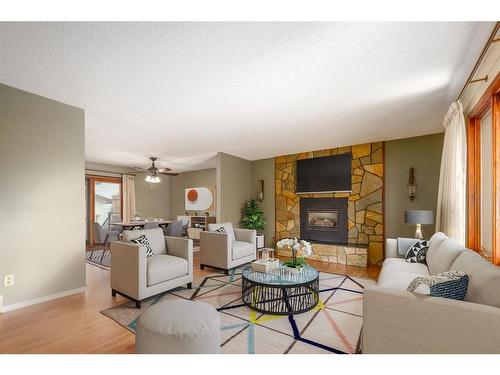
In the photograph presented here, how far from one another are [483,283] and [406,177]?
3620mm

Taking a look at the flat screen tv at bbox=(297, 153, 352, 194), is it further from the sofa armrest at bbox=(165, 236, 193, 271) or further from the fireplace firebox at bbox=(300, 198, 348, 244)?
the sofa armrest at bbox=(165, 236, 193, 271)

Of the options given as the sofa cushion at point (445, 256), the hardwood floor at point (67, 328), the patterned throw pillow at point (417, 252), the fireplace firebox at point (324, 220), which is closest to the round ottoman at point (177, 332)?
the hardwood floor at point (67, 328)

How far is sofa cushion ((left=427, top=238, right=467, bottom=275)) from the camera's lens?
7.08 ft

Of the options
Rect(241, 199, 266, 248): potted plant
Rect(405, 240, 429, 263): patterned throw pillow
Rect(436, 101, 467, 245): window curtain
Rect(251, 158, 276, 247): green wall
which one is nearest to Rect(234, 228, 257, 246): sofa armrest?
Rect(241, 199, 266, 248): potted plant

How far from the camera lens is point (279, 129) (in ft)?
13.3

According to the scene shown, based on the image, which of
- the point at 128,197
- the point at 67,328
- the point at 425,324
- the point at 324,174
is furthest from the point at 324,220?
the point at 128,197

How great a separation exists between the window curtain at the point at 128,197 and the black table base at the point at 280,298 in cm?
605

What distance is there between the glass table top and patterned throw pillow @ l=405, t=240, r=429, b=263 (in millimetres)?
1277

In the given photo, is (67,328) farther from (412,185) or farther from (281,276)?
(412,185)

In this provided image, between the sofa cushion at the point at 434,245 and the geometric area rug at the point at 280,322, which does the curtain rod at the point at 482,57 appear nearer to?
the sofa cushion at the point at 434,245

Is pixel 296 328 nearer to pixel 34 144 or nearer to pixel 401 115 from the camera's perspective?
pixel 401 115

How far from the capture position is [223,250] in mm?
3994

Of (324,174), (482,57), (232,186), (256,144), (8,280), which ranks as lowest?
(8,280)
